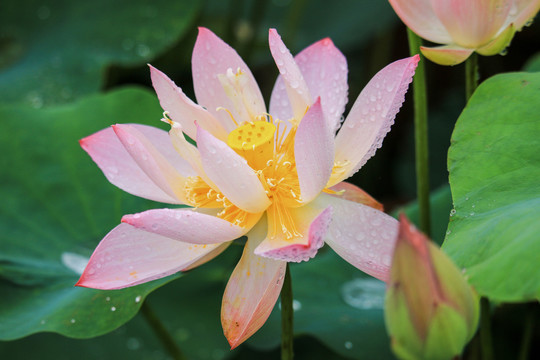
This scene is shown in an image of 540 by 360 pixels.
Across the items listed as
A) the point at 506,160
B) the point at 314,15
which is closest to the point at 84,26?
the point at 314,15

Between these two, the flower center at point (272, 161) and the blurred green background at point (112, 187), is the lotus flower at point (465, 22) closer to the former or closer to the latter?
the flower center at point (272, 161)

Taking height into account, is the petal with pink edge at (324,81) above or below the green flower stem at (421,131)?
above

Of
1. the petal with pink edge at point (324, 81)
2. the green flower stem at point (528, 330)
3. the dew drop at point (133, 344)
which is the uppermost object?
the petal with pink edge at point (324, 81)

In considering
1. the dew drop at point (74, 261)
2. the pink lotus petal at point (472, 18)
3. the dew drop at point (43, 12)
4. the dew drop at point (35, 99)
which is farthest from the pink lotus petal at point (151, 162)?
the dew drop at point (43, 12)

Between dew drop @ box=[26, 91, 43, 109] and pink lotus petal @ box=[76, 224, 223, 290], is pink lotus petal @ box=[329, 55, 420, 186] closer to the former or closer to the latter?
pink lotus petal @ box=[76, 224, 223, 290]

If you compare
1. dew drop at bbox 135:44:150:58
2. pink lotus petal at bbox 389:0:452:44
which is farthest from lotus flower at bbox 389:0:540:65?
dew drop at bbox 135:44:150:58

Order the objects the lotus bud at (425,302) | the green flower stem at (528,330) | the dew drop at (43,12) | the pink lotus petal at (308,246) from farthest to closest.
A: 1. the dew drop at (43,12)
2. the green flower stem at (528,330)
3. the pink lotus petal at (308,246)
4. the lotus bud at (425,302)

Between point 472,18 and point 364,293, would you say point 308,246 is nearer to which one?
point 472,18
